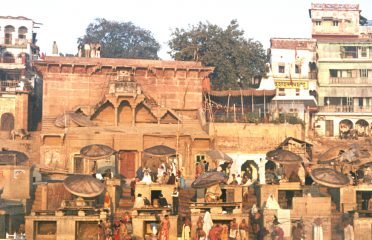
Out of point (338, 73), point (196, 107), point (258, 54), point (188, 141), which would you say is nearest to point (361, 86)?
point (338, 73)

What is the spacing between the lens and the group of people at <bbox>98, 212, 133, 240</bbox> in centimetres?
2312

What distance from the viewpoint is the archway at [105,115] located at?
4028 cm

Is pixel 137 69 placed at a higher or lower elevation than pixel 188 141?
higher

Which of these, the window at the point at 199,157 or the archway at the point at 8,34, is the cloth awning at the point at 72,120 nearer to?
the window at the point at 199,157

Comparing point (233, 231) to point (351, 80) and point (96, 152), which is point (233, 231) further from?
point (351, 80)

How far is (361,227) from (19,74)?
113 feet

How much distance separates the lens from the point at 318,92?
5469cm

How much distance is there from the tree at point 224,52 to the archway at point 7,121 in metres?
12.6

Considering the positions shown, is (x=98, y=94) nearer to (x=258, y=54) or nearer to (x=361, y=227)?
(x=258, y=54)

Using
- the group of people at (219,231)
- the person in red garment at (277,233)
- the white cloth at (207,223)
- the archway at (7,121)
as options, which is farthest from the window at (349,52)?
the white cloth at (207,223)

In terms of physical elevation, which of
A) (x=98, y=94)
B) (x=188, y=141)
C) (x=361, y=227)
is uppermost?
(x=98, y=94)

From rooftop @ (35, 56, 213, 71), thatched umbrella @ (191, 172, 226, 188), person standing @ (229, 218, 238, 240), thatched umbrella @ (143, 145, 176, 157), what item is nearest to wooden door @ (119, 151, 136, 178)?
rooftop @ (35, 56, 213, 71)

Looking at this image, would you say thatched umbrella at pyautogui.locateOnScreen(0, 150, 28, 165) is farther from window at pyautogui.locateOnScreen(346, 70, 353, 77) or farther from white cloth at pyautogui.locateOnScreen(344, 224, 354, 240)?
window at pyautogui.locateOnScreen(346, 70, 353, 77)

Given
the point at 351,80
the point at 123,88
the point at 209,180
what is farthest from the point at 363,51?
the point at 209,180
